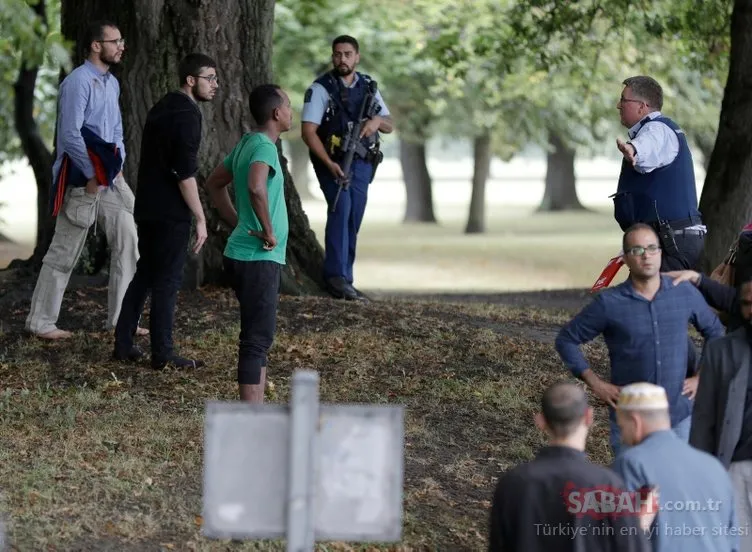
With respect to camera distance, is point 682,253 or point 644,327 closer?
point 644,327

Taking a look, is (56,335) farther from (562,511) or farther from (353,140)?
(562,511)

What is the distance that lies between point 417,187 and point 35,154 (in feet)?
92.9

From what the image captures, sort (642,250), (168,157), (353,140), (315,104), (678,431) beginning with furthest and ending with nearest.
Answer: (353,140) → (315,104) → (168,157) → (678,431) → (642,250)

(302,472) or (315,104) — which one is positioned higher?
(315,104)

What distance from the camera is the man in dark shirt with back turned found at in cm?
811

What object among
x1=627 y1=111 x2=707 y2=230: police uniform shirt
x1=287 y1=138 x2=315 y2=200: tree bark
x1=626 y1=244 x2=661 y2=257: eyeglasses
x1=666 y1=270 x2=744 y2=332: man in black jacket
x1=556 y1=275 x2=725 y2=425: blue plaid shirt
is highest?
x1=287 y1=138 x2=315 y2=200: tree bark

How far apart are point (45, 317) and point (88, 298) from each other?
122 cm

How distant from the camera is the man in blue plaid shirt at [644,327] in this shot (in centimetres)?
539

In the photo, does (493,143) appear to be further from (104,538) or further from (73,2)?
(104,538)

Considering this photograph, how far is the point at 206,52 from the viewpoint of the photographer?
10930 millimetres

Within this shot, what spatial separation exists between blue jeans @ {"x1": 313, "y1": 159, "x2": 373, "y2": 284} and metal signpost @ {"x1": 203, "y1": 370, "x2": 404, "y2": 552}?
299 inches

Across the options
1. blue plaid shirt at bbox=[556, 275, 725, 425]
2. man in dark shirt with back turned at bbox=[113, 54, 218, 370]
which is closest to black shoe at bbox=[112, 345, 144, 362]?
man in dark shirt with back turned at bbox=[113, 54, 218, 370]

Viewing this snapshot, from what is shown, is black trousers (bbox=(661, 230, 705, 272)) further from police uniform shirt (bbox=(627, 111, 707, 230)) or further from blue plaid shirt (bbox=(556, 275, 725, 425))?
blue plaid shirt (bbox=(556, 275, 725, 425))

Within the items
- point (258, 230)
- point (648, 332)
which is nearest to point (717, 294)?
point (648, 332)
